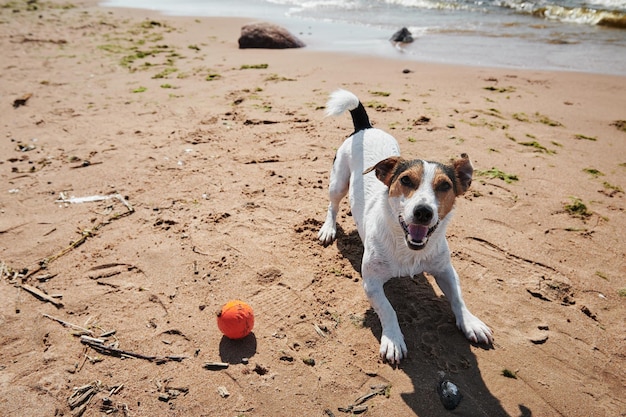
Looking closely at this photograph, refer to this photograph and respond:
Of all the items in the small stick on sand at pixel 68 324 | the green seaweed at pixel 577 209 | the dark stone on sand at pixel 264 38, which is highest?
the dark stone on sand at pixel 264 38

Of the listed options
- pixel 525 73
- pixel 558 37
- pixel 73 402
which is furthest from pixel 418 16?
pixel 73 402

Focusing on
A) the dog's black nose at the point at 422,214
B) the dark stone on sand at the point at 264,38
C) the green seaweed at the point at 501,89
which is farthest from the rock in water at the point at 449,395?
the dark stone on sand at the point at 264,38

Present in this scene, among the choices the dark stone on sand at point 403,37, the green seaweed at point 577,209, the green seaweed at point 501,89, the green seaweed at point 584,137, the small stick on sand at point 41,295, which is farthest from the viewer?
the dark stone on sand at point 403,37

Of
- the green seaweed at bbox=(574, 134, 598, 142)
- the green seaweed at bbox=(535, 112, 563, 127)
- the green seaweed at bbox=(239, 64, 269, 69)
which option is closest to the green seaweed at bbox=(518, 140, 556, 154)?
the green seaweed at bbox=(574, 134, 598, 142)

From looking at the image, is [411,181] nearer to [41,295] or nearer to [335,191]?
[335,191]

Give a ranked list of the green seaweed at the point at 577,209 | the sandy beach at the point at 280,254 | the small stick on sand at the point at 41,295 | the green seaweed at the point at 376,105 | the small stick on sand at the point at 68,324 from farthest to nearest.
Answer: the green seaweed at the point at 376,105, the green seaweed at the point at 577,209, the small stick on sand at the point at 41,295, the small stick on sand at the point at 68,324, the sandy beach at the point at 280,254

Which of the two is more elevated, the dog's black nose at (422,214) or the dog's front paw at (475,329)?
the dog's black nose at (422,214)

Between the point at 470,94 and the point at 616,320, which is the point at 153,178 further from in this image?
the point at 470,94

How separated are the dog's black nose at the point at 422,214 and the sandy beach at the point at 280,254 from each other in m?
0.98

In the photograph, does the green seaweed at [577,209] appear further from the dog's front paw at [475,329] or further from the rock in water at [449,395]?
the rock in water at [449,395]

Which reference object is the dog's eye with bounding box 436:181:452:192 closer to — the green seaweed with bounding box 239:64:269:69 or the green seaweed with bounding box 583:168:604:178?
the green seaweed with bounding box 583:168:604:178

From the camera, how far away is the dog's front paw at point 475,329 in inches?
130

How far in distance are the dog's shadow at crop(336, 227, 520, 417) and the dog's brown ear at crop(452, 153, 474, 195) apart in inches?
39.3

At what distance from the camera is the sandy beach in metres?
2.96
